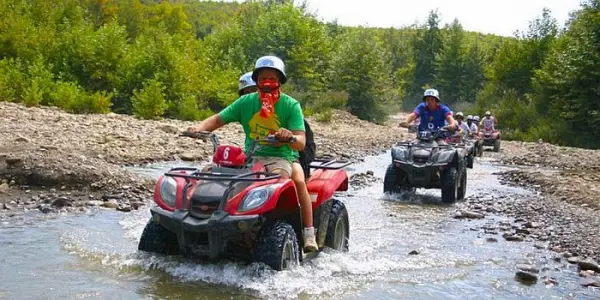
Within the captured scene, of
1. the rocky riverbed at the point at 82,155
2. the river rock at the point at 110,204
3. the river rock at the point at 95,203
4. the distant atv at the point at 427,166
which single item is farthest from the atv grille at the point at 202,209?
the distant atv at the point at 427,166

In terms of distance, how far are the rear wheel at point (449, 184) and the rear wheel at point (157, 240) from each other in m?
6.59

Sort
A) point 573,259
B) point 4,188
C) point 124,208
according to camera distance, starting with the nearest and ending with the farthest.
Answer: point 573,259 < point 124,208 < point 4,188

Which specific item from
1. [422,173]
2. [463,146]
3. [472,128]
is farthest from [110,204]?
[472,128]

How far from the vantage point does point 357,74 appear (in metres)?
41.9

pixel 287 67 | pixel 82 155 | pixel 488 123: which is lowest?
pixel 488 123

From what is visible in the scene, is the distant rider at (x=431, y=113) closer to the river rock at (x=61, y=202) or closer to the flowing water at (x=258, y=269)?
the flowing water at (x=258, y=269)

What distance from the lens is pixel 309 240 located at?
570 centimetres

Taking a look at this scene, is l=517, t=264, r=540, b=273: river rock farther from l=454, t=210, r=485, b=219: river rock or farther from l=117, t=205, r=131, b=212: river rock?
l=117, t=205, r=131, b=212: river rock

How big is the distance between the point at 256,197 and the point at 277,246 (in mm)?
435

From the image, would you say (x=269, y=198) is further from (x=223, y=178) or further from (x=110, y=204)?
(x=110, y=204)

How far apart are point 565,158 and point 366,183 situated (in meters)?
12.6

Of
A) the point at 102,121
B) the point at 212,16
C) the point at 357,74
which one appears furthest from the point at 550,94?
the point at 212,16

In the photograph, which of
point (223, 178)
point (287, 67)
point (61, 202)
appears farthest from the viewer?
point (287, 67)

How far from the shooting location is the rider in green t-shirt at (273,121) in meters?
5.73
